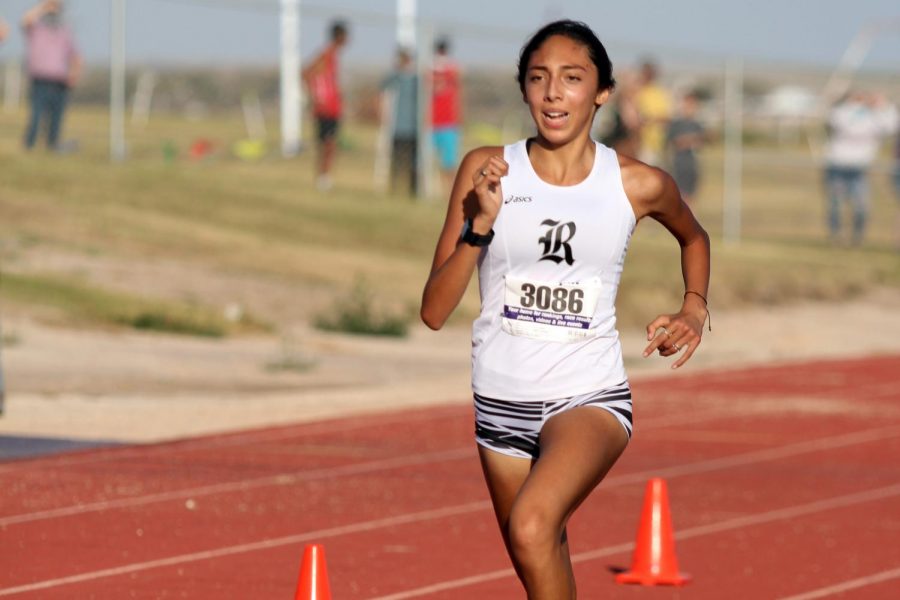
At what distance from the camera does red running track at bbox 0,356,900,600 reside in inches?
315

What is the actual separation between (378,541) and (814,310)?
16152 mm

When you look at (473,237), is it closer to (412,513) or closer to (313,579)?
(313,579)

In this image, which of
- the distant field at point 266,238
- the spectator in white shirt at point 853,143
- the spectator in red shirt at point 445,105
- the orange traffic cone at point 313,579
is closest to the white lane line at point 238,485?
the orange traffic cone at point 313,579

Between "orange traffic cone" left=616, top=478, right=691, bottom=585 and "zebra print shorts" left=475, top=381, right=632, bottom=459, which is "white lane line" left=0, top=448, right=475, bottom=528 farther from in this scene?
"zebra print shorts" left=475, top=381, right=632, bottom=459

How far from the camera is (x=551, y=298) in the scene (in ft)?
17.7

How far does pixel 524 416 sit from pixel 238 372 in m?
11.5

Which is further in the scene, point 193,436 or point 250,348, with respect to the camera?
point 250,348

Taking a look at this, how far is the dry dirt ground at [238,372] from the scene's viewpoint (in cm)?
1355

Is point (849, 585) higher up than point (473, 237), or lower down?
lower down

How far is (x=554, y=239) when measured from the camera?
5.41 meters

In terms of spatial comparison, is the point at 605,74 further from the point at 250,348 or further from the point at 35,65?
the point at 35,65

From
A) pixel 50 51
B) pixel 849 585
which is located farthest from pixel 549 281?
pixel 50 51

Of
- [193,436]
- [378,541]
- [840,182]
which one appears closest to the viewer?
[378,541]

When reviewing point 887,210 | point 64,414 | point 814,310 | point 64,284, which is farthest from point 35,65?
point 887,210
